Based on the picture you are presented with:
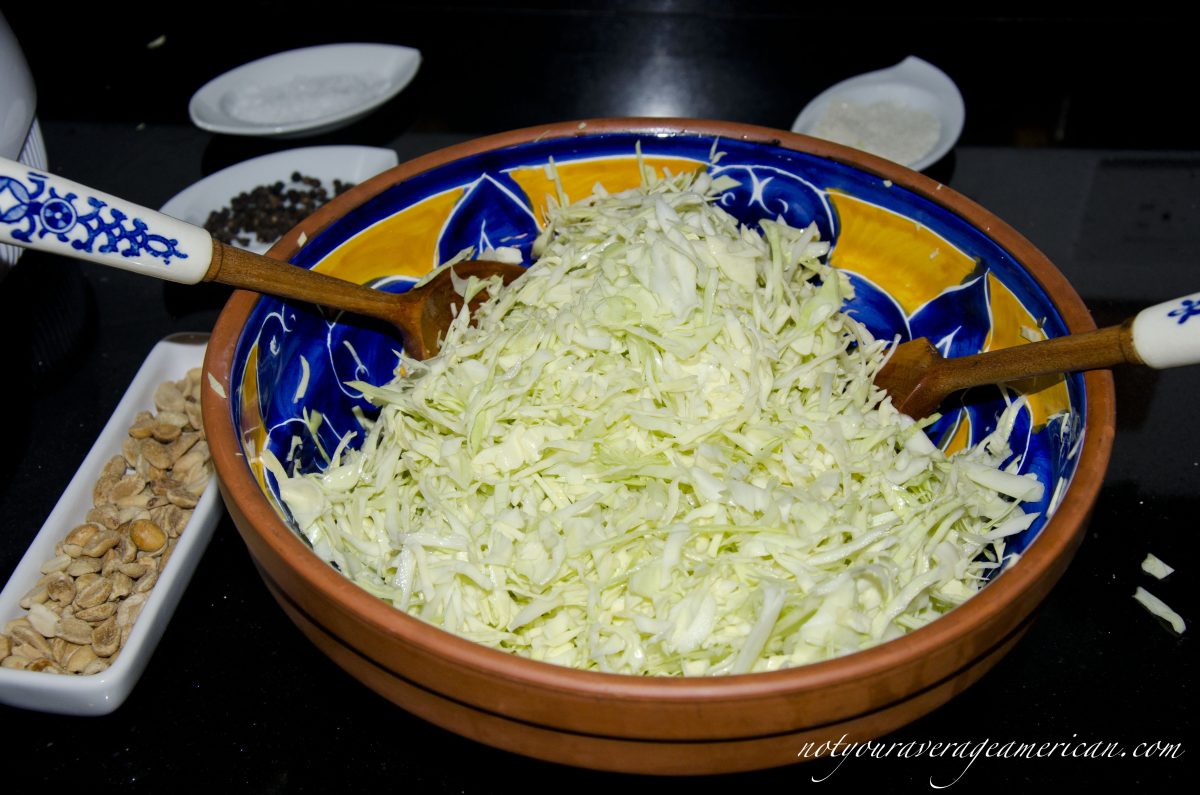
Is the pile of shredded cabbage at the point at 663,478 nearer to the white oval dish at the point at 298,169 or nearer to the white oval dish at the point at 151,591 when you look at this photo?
the white oval dish at the point at 151,591

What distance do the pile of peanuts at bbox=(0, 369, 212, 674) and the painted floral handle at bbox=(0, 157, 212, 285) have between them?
0.50 metres

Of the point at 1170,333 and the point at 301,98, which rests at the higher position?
the point at 1170,333

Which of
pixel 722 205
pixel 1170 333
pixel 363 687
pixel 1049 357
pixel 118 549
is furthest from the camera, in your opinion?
pixel 722 205

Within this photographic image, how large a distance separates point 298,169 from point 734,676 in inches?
75.3

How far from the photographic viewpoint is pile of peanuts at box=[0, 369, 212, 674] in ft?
4.71

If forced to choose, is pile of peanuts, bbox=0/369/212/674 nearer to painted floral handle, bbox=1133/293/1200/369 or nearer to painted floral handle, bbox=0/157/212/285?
painted floral handle, bbox=0/157/212/285

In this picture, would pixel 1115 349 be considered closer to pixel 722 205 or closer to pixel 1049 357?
pixel 1049 357

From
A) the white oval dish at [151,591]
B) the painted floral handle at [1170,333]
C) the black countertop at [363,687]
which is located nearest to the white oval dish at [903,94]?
the black countertop at [363,687]

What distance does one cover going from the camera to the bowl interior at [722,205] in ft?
4.63

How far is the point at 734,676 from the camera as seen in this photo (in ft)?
3.25

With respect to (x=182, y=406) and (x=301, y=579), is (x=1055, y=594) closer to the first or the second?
(x=301, y=579)

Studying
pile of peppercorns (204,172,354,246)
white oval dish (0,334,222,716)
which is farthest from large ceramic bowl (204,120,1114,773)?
pile of peppercorns (204,172,354,246)

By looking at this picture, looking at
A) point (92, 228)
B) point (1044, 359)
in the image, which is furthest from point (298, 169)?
point (1044, 359)

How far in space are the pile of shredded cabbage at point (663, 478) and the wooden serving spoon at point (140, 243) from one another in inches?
7.3
